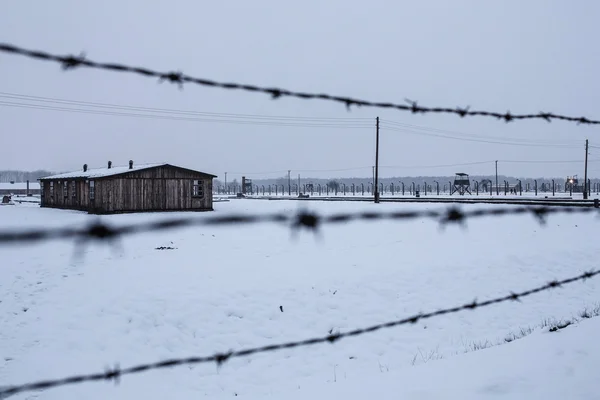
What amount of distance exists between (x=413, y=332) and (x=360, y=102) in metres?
10.7

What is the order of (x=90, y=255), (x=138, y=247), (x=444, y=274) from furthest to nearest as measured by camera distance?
1. (x=138, y=247)
2. (x=90, y=255)
3. (x=444, y=274)

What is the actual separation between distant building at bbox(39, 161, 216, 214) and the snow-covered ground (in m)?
12.5

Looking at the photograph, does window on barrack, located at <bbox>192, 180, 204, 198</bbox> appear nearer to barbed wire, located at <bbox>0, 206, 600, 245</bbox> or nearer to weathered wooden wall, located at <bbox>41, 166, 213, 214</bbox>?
weathered wooden wall, located at <bbox>41, 166, 213, 214</bbox>

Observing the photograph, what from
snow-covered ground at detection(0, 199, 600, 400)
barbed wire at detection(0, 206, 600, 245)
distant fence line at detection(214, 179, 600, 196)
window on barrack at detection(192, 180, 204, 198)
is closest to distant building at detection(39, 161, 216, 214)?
window on barrack at detection(192, 180, 204, 198)

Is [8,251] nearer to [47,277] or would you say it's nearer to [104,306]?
[47,277]

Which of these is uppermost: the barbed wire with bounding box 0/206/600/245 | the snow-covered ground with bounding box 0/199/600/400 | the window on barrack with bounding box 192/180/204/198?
the window on barrack with bounding box 192/180/204/198

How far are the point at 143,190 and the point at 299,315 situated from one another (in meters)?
23.3

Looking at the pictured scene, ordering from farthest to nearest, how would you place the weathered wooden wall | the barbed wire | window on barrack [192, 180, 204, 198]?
1. window on barrack [192, 180, 204, 198]
2. the weathered wooden wall
3. the barbed wire

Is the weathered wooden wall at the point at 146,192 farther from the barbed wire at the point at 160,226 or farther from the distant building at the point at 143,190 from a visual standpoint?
the barbed wire at the point at 160,226

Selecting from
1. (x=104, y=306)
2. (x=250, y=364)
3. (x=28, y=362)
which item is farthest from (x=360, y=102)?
(x=104, y=306)

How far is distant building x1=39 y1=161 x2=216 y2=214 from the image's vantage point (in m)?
31.7

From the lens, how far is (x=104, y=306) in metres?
12.2

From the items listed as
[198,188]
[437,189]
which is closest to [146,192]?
[198,188]

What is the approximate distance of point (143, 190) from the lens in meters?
32.6
